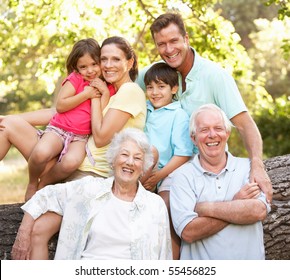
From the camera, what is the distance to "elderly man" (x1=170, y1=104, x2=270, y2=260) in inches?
141

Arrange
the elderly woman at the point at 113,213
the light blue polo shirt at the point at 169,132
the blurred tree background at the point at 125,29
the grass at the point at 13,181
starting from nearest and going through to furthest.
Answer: the elderly woman at the point at 113,213
the light blue polo shirt at the point at 169,132
the blurred tree background at the point at 125,29
the grass at the point at 13,181

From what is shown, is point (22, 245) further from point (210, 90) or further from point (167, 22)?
point (167, 22)

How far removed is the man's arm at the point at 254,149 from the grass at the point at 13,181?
5793 millimetres

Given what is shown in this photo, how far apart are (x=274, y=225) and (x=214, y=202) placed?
0.75m

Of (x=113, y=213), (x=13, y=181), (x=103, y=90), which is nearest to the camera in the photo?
(x=113, y=213)

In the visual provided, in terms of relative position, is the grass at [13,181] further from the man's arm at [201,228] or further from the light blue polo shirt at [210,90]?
the man's arm at [201,228]

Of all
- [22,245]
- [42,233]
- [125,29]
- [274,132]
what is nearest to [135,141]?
[42,233]

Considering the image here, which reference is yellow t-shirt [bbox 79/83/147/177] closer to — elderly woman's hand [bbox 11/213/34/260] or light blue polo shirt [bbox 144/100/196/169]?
light blue polo shirt [bbox 144/100/196/169]

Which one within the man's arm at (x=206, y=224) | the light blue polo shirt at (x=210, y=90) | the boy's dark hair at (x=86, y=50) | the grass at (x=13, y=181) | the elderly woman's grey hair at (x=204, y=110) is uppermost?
the grass at (x=13, y=181)

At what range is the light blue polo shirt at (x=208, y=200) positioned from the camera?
3646 mm

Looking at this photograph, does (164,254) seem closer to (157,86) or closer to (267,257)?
(267,257)

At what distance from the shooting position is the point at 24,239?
11.9 feet

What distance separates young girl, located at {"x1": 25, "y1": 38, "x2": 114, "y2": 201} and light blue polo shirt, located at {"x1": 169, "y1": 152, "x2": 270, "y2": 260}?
2.37ft

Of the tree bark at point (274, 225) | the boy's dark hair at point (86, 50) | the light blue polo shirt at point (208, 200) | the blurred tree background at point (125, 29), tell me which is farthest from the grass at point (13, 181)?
the light blue polo shirt at point (208, 200)
